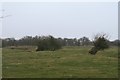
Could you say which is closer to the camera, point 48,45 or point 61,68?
point 61,68

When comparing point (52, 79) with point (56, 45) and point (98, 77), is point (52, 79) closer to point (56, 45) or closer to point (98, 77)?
point (98, 77)

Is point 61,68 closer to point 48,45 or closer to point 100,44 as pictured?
point 100,44

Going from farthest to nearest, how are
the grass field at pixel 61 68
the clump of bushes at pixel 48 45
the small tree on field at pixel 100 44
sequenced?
the clump of bushes at pixel 48 45
the small tree on field at pixel 100 44
the grass field at pixel 61 68

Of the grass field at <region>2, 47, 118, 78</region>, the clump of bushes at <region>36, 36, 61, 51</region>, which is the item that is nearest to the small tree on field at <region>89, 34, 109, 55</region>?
the clump of bushes at <region>36, 36, 61, 51</region>

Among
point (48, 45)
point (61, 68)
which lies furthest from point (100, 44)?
point (61, 68)

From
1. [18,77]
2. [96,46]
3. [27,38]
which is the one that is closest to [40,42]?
[96,46]

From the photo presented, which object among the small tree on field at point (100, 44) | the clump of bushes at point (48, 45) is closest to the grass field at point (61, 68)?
the small tree on field at point (100, 44)

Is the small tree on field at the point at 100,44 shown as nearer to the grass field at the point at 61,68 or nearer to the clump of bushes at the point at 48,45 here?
the clump of bushes at the point at 48,45

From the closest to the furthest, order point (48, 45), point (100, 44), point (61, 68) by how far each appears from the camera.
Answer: point (61, 68) → point (100, 44) → point (48, 45)

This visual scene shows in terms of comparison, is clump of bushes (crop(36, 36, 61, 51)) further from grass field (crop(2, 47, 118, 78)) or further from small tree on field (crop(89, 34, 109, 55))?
grass field (crop(2, 47, 118, 78))

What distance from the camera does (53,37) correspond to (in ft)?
190

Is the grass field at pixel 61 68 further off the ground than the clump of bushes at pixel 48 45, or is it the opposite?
the clump of bushes at pixel 48 45

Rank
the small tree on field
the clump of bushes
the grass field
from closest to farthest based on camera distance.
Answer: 1. the grass field
2. the small tree on field
3. the clump of bushes

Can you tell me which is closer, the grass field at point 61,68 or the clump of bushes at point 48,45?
the grass field at point 61,68
